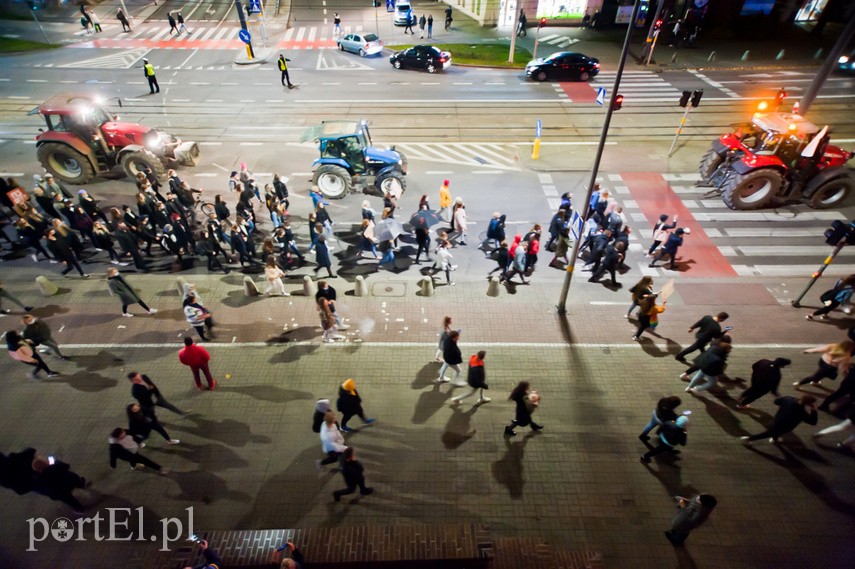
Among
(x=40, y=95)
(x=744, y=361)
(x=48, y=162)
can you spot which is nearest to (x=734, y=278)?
(x=744, y=361)

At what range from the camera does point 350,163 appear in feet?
53.9

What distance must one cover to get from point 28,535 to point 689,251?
18.3 meters

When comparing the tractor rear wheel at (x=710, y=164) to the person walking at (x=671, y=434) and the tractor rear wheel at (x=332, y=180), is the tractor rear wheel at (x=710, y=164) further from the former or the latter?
the tractor rear wheel at (x=332, y=180)

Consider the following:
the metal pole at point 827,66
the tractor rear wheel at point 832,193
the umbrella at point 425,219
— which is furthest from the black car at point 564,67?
the umbrella at point 425,219

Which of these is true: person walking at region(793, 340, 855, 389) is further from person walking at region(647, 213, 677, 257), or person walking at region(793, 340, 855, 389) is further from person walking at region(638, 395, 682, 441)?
person walking at region(647, 213, 677, 257)

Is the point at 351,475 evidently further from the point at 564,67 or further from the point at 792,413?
the point at 564,67

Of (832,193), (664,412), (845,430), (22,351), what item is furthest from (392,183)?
(832,193)

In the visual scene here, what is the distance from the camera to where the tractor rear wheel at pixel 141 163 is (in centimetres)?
1702

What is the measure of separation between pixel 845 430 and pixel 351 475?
33.0 feet

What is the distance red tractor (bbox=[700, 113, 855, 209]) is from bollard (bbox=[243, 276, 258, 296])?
662 inches

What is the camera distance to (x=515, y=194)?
1750 centimetres

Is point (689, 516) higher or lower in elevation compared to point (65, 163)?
higher

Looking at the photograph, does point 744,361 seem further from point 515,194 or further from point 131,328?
point 131,328

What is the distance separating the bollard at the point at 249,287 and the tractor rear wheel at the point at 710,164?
17.6m
